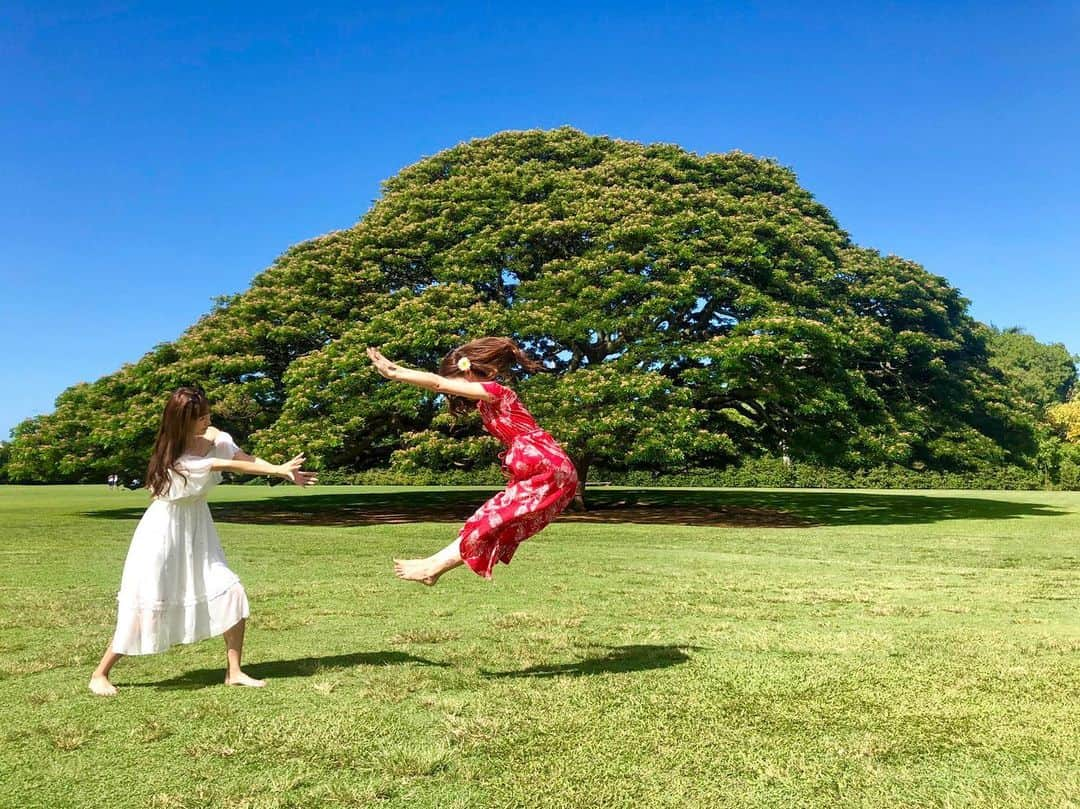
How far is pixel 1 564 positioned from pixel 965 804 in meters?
14.0

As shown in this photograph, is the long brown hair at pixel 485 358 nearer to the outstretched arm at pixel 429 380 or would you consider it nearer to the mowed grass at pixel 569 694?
the outstretched arm at pixel 429 380

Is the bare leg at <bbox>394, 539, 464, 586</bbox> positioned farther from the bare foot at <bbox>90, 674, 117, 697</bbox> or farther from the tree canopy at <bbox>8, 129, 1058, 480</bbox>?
the tree canopy at <bbox>8, 129, 1058, 480</bbox>

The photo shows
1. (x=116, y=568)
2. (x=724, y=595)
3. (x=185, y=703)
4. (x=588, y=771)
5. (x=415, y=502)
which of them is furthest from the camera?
(x=415, y=502)

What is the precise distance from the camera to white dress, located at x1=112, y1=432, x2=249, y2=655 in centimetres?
559

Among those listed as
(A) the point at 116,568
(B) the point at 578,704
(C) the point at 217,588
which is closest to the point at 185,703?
(C) the point at 217,588

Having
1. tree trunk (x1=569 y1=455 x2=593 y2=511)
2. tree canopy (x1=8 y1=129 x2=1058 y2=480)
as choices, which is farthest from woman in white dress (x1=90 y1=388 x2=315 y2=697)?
tree trunk (x1=569 y1=455 x2=593 y2=511)

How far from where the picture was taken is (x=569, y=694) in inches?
217

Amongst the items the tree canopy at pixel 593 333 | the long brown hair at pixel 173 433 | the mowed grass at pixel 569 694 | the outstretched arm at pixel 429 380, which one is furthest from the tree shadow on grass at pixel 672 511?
the outstretched arm at pixel 429 380

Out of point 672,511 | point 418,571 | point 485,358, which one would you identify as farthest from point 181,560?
point 672,511

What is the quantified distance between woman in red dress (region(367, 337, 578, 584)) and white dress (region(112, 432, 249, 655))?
1.23 m

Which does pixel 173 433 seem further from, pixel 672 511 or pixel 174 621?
pixel 672 511

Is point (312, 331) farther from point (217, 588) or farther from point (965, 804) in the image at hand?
point (965, 804)

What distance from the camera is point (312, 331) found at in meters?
24.8

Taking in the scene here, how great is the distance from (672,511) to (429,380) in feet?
77.7
